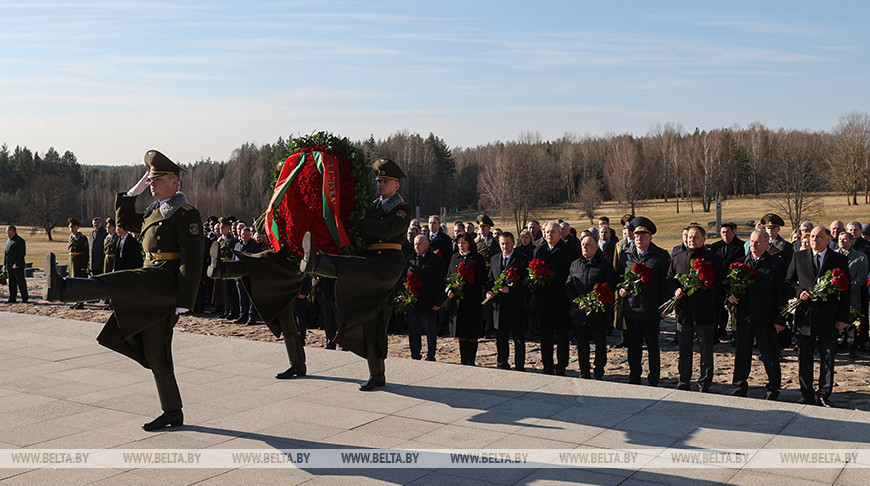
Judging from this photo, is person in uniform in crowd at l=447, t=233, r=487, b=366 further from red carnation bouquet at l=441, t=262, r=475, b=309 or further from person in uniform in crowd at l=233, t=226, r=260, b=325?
person in uniform in crowd at l=233, t=226, r=260, b=325

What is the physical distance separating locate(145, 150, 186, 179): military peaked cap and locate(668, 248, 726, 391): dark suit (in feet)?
18.1

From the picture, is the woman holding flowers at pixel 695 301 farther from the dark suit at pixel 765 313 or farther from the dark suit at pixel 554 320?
the dark suit at pixel 554 320

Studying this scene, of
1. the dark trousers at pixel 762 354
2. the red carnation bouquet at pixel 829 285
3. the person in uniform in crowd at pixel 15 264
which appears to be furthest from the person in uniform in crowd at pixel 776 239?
the person in uniform in crowd at pixel 15 264

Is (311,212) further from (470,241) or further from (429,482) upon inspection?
(470,241)

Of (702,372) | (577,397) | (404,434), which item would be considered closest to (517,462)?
(404,434)

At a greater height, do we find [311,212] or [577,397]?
[311,212]

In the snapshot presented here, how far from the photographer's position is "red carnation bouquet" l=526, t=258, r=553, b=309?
945cm

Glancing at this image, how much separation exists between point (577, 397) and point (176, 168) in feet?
13.6

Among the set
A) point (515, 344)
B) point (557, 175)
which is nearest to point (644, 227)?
point (515, 344)

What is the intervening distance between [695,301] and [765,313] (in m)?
0.73

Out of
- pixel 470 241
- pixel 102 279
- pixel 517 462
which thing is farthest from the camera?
pixel 470 241

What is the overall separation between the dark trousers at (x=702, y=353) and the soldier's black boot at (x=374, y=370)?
3.40 m

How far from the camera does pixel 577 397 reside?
721cm

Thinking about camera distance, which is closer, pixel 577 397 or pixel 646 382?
pixel 577 397
